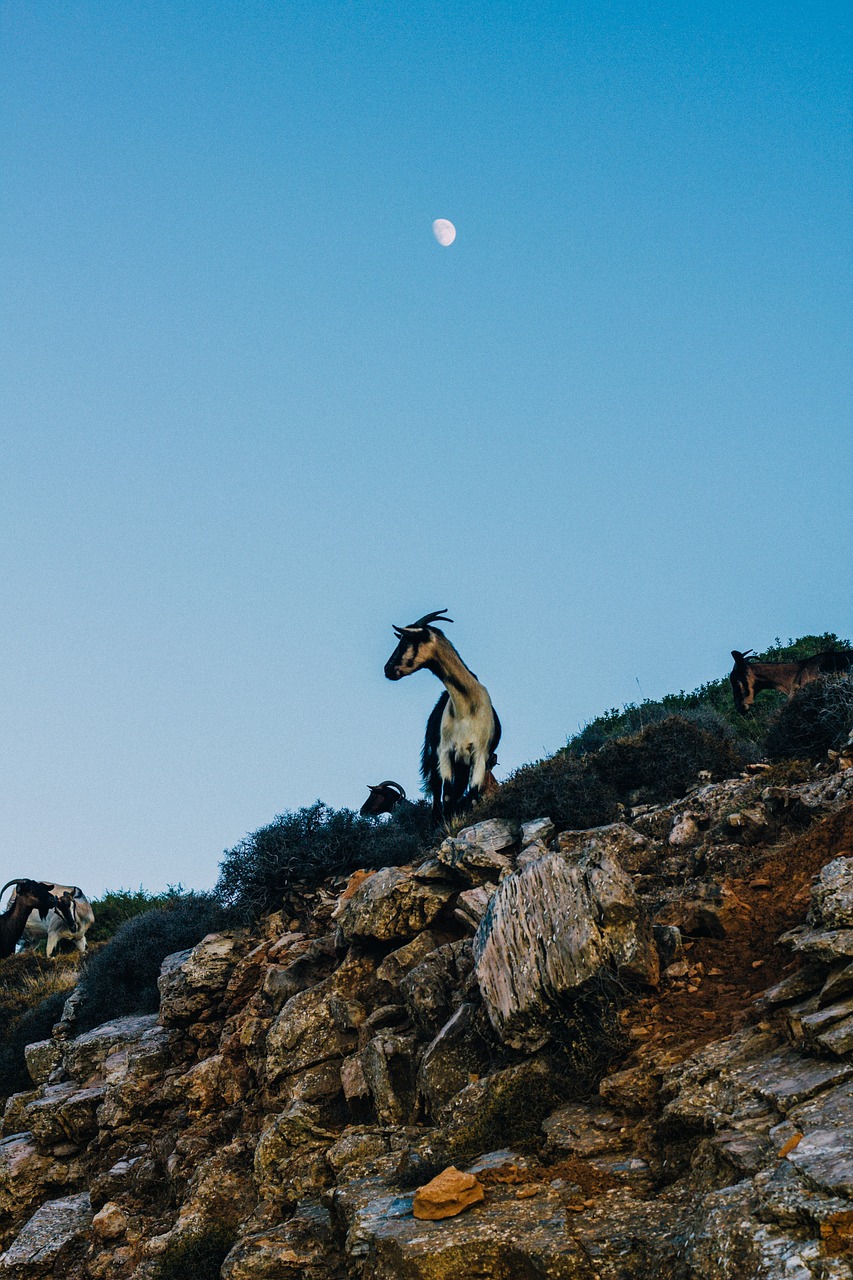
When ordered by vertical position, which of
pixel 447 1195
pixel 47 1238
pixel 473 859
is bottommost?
pixel 47 1238

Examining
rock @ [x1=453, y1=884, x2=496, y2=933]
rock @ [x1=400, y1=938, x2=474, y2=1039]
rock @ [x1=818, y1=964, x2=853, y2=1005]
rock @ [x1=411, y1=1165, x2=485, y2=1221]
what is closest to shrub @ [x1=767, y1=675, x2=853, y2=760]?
rock @ [x1=453, y1=884, x2=496, y2=933]

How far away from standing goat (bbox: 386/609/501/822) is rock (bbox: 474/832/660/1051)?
702 cm

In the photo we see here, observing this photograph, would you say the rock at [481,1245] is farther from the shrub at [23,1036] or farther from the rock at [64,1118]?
the shrub at [23,1036]

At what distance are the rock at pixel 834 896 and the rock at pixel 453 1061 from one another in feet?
8.53

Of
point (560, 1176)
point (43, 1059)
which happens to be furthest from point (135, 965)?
point (560, 1176)

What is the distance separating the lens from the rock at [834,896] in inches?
211

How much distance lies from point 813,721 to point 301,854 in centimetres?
714

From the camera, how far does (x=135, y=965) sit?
1436cm

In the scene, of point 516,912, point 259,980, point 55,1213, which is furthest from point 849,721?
point 55,1213

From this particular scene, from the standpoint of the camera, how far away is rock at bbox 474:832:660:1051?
244 inches

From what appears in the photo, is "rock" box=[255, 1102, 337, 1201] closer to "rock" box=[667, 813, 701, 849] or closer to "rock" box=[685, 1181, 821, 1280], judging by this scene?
"rock" box=[685, 1181, 821, 1280]

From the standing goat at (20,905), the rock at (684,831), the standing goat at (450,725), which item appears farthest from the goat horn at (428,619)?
the standing goat at (20,905)

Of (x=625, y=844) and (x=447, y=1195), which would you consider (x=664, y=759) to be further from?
(x=447, y=1195)

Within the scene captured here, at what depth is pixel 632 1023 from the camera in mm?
6039
